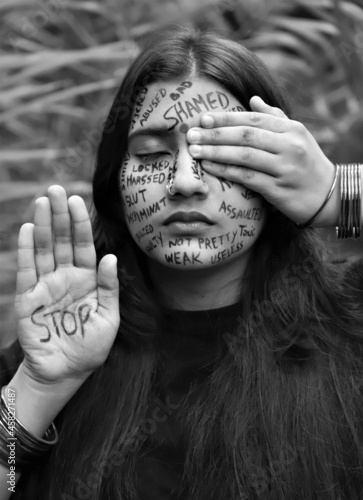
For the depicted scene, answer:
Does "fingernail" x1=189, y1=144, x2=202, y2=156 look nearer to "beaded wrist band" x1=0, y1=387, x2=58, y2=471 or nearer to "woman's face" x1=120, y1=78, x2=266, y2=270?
"woman's face" x1=120, y1=78, x2=266, y2=270

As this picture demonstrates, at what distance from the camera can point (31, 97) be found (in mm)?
3621

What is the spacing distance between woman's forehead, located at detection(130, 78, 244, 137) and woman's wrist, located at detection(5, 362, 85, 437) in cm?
65

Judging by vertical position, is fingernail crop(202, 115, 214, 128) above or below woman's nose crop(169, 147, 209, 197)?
above

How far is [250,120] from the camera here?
1.82 metres

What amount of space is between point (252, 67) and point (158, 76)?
23 centimetres

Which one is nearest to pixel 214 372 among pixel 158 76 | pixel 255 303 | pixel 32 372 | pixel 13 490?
pixel 255 303

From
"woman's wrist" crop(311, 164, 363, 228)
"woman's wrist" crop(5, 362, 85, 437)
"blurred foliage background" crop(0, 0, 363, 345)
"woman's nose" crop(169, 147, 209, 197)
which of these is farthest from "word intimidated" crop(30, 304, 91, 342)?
"blurred foliage background" crop(0, 0, 363, 345)

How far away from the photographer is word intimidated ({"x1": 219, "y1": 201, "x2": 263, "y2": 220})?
184cm

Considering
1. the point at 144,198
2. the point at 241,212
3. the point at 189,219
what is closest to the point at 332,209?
the point at 241,212

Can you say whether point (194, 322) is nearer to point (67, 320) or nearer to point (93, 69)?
point (67, 320)

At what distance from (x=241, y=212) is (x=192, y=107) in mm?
272

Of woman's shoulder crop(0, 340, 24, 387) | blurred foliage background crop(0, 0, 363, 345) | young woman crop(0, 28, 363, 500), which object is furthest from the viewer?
blurred foliage background crop(0, 0, 363, 345)

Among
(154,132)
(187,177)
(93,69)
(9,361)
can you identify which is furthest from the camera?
(93,69)

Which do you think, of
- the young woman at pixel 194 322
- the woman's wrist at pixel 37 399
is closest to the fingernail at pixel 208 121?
the young woman at pixel 194 322
